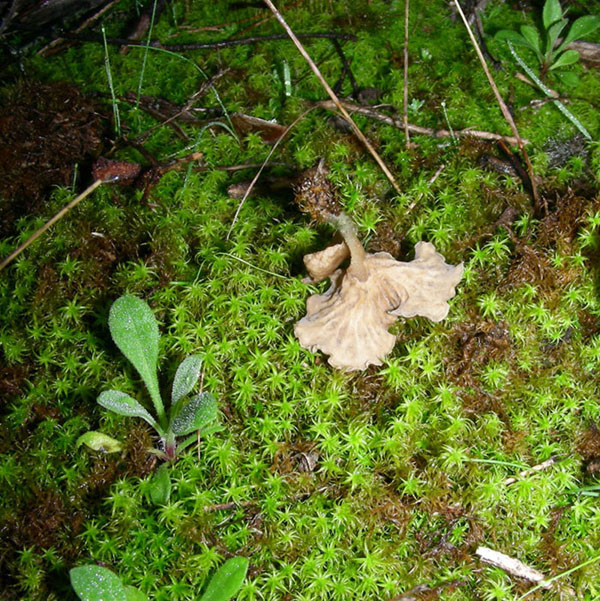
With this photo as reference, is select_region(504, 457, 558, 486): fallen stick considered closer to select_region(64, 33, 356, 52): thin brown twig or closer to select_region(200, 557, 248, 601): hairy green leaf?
select_region(200, 557, 248, 601): hairy green leaf

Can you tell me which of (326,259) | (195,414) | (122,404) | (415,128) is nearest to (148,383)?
(122,404)

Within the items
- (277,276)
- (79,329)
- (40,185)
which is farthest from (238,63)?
(79,329)

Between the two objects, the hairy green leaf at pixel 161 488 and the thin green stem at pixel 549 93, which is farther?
the thin green stem at pixel 549 93

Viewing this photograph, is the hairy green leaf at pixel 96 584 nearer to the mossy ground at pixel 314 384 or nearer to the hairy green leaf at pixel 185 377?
the mossy ground at pixel 314 384

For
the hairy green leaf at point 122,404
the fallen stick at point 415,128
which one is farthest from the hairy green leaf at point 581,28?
the hairy green leaf at point 122,404

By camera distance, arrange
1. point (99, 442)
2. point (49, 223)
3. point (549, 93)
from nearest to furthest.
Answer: point (99, 442)
point (49, 223)
point (549, 93)

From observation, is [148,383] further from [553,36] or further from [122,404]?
[553,36]
